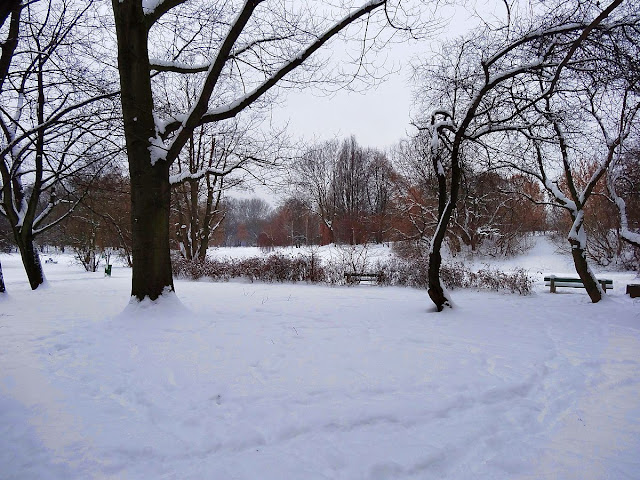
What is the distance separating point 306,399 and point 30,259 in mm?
11386

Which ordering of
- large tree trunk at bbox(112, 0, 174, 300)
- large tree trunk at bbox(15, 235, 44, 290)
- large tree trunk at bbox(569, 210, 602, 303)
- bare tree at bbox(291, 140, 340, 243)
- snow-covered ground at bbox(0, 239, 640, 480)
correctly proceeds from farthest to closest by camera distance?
1. bare tree at bbox(291, 140, 340, 243)
2. large tree trunk at bbox(15, 235, 44, 290)
3. large tree trunk at bbox(569, 210, 602, 303)
4. large tree trunk at bbox(112, 0, 174, 300)
5. snow-covered ground at bbox(0, 239, 640, 480)

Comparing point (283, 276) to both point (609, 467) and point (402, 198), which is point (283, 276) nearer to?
point (609, 467)

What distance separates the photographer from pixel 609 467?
2320 mm

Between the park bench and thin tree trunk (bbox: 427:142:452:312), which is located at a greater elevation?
thin tree trunk (bbox: 427:142:452:312)

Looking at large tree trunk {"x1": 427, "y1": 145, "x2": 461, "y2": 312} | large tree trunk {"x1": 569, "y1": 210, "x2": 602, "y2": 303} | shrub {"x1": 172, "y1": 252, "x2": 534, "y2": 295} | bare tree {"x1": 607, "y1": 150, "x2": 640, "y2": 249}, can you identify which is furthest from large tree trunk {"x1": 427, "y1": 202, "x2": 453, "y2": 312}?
shrub {"x1": 172, "y1": 252, "x2": 534, "y2": 295}

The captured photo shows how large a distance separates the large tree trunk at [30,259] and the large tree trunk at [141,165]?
7.10m

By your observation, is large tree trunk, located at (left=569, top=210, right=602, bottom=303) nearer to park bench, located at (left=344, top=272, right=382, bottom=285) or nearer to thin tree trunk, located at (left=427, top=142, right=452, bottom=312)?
thin tree trunk, located at (left=427, top=142, right=452, bottom=312)

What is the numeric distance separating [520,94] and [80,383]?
9.10m

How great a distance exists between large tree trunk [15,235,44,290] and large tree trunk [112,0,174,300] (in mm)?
7104

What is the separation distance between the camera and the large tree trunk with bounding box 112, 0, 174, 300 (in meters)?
5.77

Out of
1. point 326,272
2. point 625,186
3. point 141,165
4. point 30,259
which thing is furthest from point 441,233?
point 625,186

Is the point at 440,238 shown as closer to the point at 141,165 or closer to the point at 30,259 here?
the point at 141,165

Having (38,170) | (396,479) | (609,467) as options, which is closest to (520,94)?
(609,467)

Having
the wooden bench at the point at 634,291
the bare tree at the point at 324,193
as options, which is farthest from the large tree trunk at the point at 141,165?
the bare tree at the point at 324,193
